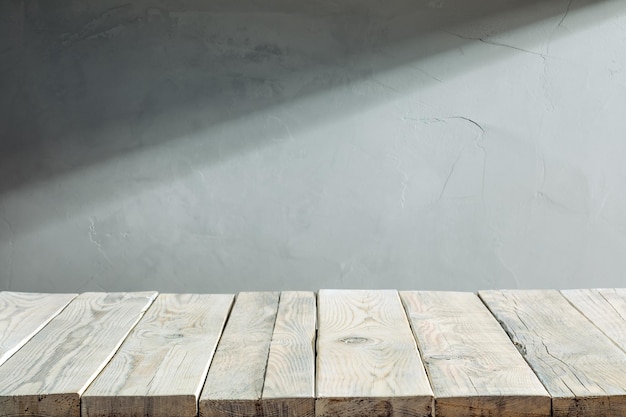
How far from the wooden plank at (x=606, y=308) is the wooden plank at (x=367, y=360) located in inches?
15.7

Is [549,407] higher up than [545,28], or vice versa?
[545,28]

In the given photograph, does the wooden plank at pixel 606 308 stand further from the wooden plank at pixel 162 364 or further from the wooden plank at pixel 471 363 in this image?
the wooden plank at pixel 162 364

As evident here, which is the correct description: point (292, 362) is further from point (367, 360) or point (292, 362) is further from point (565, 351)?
point (565, 351)

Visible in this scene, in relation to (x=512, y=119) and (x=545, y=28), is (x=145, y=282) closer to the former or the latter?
(x=512, y=119)

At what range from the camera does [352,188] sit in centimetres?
310

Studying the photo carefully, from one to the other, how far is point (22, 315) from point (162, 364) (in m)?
0.48

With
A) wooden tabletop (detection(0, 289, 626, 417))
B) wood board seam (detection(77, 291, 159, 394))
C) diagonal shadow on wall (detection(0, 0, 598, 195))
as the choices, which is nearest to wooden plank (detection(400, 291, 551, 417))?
wooden tabletop (detection(0, 289, 626, 417))

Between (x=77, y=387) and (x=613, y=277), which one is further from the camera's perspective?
(x=613, y=277)

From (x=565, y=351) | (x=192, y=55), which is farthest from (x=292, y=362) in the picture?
(x=192, y=55)

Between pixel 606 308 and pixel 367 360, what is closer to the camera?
pixel 367 360

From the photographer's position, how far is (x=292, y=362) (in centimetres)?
129

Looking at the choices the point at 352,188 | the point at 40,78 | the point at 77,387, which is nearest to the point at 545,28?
the point at 352,188

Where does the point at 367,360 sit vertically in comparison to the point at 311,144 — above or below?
below

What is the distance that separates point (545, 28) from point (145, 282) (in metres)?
1.99
